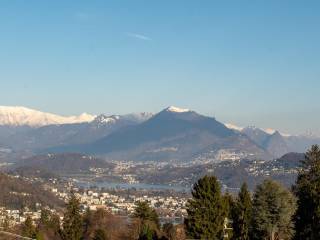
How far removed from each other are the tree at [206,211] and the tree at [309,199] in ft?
16.9

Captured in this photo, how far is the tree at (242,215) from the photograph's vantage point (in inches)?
2035

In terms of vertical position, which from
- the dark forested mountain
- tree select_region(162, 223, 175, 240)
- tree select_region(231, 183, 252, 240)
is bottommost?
the dark forested mountain

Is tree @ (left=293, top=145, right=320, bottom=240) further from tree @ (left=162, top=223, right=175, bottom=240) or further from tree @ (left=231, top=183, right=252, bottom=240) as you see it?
tree @ (left=162, top=223, right=175, bottom=240)

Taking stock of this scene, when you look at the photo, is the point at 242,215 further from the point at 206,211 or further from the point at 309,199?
the point at 309,199

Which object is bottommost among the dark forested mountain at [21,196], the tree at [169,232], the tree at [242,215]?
the dark forested mountain at [21,196]

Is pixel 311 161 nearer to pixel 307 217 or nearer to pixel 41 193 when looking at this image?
pixel 307 217

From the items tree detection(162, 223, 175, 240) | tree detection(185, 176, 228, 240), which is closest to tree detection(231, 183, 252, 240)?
tree detection(162, 223, 175, 240)

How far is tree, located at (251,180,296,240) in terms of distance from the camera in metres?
44.6

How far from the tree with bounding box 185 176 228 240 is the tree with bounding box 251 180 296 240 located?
240 cm

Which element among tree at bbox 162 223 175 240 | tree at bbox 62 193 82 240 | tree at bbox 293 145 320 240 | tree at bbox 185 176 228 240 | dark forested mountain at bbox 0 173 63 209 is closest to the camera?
tree at bbox 293 145 320 240

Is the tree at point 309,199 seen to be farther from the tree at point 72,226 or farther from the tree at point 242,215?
the tree at point 72,226

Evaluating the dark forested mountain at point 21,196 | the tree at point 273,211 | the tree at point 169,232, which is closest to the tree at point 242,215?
the tree at point 169,232

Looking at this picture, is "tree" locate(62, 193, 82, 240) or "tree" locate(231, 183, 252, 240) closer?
"tree" locate(231, 183, 252, 240)

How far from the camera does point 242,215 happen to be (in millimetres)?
52281
